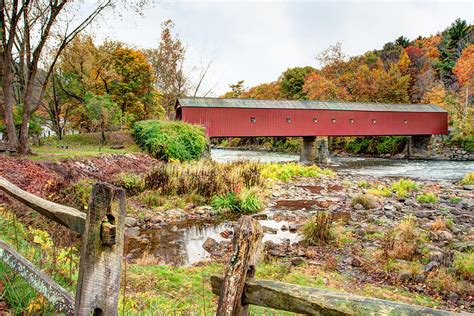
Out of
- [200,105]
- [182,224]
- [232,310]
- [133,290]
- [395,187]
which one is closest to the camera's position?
[232,310]

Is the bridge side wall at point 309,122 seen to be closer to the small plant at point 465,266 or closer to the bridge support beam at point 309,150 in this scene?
the bridge support beam at point 309,150

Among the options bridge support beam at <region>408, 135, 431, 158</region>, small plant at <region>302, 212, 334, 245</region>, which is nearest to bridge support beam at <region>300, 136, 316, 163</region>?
Result: bridge support beam at <region>408, 135, 431, 158</region>

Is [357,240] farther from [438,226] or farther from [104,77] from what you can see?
[104,77]

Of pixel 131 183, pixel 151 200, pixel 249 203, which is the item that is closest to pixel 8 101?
pixel 131 183

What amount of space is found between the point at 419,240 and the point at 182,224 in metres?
4.91

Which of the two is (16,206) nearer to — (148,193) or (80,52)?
(148,193)

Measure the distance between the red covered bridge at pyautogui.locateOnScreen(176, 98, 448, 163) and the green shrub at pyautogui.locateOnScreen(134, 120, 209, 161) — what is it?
392cm

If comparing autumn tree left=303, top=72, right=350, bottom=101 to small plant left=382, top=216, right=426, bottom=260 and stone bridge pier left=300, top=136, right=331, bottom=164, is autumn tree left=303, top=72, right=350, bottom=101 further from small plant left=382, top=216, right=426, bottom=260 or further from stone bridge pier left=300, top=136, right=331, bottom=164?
small plant left=382, top=216, right=426, bottom=260

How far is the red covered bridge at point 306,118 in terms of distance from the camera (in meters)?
22.0

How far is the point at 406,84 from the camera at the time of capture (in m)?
37.5

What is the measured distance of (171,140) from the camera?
53.2 feet

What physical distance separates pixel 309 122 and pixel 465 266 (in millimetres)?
20331

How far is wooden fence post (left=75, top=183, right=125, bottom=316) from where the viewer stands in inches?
54.9

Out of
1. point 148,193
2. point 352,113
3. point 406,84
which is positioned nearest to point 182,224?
point 148,193
